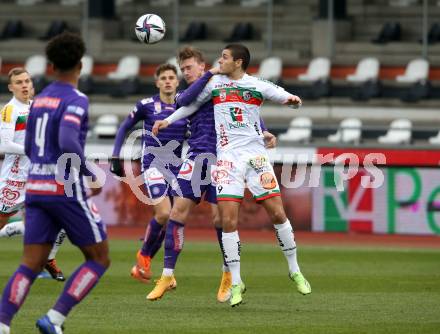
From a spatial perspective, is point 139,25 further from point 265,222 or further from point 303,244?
point 265,222

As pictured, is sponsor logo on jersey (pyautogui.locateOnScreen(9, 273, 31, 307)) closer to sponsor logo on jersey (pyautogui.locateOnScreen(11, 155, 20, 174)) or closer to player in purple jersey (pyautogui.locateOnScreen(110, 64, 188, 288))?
player in purple jersey (pyautogui.locateOnScreen(110, 64, 188, 288))

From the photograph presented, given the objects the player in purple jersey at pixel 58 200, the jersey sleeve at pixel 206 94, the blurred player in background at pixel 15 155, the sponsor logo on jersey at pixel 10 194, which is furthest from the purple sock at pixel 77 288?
the sponsor logo on jersey at pixel 10 194

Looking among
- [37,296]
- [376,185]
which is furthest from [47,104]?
[376,185]

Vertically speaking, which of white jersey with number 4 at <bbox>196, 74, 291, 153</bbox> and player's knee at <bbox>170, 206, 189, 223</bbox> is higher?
white jersey with number 4 at <bbox>196, 74, 291, 153</bbox>

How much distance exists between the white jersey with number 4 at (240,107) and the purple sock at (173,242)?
109cm

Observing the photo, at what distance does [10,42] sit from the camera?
106ft

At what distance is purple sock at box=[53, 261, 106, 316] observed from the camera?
8.62 m

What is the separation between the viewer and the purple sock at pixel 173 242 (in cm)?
1216

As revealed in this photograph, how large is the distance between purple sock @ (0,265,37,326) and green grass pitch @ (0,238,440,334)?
1.06m

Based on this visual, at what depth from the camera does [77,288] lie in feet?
28.3

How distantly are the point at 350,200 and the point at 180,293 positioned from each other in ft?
30.1

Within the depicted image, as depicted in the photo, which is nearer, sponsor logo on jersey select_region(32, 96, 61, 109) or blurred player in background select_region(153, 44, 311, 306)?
sponsor logo on jersey select_region(32, 96, 61, 109)

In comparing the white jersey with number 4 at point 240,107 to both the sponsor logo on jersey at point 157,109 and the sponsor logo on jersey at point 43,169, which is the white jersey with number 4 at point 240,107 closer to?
the sponsor logo on jersey at point 157,109

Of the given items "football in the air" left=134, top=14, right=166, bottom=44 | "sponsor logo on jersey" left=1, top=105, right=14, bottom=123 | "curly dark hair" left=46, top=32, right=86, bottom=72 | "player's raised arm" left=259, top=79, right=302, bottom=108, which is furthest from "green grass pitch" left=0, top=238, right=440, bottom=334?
"football in the air" left=134, top=14, right=166, bottom=44
